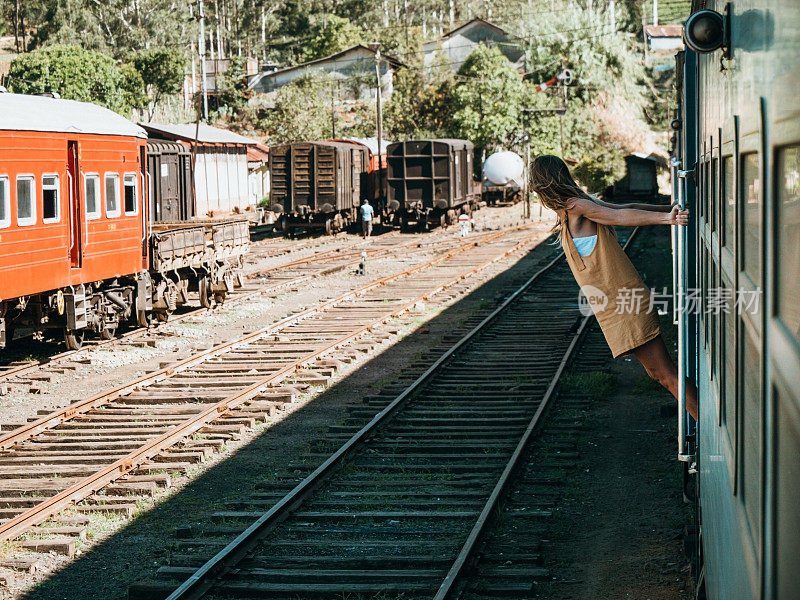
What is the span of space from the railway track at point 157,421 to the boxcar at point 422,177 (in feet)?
65.3

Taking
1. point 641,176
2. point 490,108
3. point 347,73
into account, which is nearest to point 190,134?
point 490,108

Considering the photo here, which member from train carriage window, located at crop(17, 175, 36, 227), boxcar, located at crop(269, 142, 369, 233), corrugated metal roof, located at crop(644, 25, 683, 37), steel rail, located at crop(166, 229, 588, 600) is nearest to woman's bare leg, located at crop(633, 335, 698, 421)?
steel rail, located at crop(166, 229, 588, 600)

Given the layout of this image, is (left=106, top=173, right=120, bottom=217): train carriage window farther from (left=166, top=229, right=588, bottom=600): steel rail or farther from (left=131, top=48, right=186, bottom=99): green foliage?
(left=131, top=48, right=186, bottom=99): green foliage

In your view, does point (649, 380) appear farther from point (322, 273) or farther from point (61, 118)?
point (322, 273)

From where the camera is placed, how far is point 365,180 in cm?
4116

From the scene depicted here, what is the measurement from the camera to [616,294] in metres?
4.13

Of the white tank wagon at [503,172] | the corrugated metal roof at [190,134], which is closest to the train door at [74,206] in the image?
the corrugated metal roof at [190,134]

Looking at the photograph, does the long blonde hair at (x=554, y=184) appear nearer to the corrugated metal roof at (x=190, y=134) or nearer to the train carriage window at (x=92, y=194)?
the train carriage window at (x=92, y=194)

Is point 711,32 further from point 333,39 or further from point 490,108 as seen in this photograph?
point 333,39

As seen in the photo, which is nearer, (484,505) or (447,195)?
(484,505)

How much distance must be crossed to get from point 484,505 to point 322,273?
17.4 meters

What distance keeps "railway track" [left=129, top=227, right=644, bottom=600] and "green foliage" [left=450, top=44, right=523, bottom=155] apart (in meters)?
38.4

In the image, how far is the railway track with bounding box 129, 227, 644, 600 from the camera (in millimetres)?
6793

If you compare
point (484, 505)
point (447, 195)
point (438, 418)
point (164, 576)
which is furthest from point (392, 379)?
point (447, 195)
